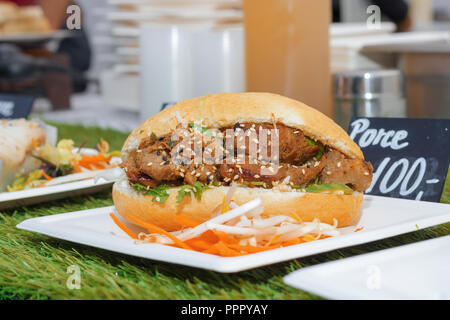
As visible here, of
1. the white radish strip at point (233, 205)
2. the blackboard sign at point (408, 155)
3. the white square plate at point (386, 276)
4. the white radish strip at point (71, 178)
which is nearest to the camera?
the white square plate at point (386, 276)

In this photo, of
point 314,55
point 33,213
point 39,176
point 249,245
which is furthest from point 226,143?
point 314,55

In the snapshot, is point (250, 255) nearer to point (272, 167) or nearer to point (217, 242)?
point (217, 242)

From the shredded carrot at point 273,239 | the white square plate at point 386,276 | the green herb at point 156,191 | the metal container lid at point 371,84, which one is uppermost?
the metal container lid at point 371,84

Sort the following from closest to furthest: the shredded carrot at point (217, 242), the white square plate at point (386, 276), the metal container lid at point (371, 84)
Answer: the white square plate at point (386, 276) → the shredded carrot at point (217, 242) → the metal container lid at point (371, 84)

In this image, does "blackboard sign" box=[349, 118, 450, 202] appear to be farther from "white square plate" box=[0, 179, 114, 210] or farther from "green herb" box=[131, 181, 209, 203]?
"white square plate" box=[0, 179, 114, 210]

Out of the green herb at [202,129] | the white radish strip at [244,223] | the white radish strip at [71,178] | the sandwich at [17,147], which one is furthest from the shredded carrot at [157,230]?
the sandwich at [17,147]

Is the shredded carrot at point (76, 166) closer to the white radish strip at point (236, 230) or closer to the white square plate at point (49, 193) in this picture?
the white square plate at point (49, 193)

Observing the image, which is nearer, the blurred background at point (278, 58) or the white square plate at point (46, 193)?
the white square plate at point (46, 193)

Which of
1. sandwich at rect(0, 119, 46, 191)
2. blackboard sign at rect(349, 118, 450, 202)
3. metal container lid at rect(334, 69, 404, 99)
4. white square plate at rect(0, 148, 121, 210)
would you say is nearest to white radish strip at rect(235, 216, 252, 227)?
blackboard sign at rect(349, 118, 450, 202)
